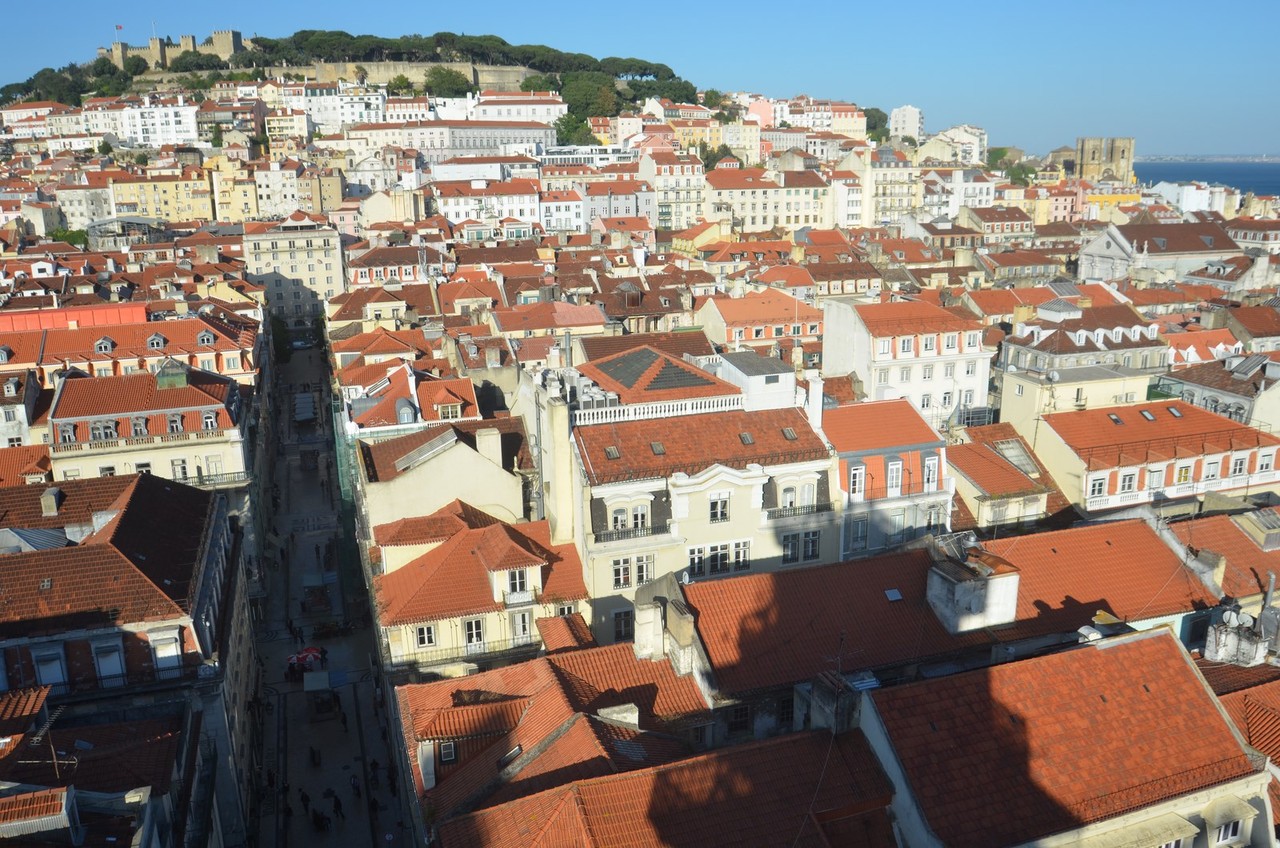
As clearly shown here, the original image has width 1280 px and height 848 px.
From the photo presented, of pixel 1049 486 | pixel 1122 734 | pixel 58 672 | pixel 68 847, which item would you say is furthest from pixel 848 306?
pixel 68 847

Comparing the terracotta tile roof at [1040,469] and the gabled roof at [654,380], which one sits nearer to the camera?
the gabled roof at [654,380]

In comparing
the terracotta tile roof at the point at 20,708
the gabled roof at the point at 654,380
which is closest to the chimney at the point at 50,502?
the terracotta tile roof at the point at 20,708

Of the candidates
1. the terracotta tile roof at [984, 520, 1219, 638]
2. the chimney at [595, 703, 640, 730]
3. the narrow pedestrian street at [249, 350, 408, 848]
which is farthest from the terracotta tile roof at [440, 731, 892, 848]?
the narrow pedestrian street at [249, 350, 408, 848]

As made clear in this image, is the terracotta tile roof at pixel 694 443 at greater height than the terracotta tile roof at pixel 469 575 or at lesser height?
greater

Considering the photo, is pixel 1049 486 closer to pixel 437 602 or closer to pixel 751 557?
pixel 751 557

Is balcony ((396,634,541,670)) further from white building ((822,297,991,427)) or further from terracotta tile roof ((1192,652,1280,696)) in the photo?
white building ((822,297,991,427))

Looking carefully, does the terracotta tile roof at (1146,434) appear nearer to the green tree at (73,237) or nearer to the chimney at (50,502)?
the chimney at (50,502)

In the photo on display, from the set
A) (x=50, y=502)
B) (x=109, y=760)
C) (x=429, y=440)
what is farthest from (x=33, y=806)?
(x=429, y=440)
